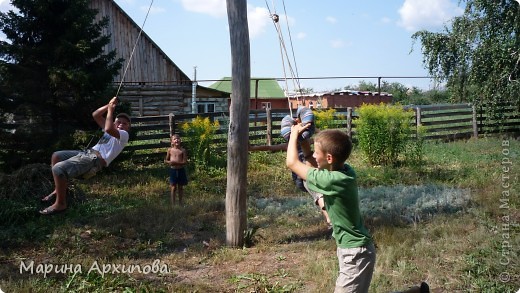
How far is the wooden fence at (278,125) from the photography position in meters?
13.5

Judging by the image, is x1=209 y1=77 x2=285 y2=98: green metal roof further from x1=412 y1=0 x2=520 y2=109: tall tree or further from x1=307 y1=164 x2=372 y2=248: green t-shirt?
x1=307 y1=164 x2=372 y2=248: green t-shirt

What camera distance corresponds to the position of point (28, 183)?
8164mm

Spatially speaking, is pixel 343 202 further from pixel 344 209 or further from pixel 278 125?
pixel 278 125

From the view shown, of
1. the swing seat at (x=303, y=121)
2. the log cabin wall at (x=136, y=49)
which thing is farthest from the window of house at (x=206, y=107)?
the swing seat at (x=303, y=121)

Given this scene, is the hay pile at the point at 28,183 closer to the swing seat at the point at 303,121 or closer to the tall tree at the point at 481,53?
the swing seat at the point at 303,121

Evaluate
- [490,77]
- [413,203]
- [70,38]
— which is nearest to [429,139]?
[490,77]

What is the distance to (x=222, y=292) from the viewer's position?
4754mm

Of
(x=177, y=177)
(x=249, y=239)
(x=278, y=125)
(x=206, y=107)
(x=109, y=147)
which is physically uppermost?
(x=206, y=107)

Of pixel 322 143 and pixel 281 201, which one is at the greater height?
pixel 322 143

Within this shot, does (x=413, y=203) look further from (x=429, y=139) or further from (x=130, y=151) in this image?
(x=429, y=139)

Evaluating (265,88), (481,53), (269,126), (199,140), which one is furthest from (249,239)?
(265,88)

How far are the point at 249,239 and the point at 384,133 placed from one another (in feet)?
24.5

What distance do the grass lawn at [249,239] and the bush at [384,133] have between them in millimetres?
2284

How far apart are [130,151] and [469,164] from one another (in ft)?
28.3
